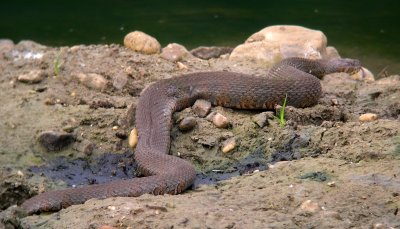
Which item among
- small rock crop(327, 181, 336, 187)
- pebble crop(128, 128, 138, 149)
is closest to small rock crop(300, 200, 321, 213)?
small rock crop(327, 181, 336, 187)

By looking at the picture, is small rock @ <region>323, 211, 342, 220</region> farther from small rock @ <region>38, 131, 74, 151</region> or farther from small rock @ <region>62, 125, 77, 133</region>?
small rock @ <region>62, 125, 77, 133</region>

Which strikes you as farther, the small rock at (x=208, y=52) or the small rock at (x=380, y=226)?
the small rock at (x=208, y=52)

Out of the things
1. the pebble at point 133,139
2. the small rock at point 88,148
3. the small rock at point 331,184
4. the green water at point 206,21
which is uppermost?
the small rock at point 331,184

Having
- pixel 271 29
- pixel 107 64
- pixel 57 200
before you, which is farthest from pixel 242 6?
pixel 57 200

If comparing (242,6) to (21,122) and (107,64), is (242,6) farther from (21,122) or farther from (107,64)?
(21,122)

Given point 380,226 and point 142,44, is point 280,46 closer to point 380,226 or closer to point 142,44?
point 142,44

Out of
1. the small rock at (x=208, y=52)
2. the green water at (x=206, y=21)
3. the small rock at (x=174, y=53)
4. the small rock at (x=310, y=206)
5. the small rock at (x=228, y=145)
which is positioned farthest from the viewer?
the green water at (x=206, y=21)

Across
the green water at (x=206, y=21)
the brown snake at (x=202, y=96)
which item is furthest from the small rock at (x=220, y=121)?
the green water at (x=206, y=21)

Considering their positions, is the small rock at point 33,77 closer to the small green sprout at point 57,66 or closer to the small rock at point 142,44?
the small green sprout at point 57,66
